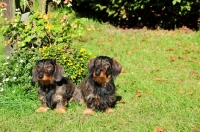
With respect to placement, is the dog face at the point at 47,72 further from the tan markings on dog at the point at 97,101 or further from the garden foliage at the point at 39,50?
the garden foliage at the point at 39,50

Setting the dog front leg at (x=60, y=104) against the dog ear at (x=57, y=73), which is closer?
the dog ear at (x=57, y=73)

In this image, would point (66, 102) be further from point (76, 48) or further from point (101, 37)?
point (101, 37)

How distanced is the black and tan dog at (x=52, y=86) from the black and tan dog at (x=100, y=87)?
370mm

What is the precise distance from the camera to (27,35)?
734 cm

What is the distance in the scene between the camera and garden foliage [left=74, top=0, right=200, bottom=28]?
12316 mm

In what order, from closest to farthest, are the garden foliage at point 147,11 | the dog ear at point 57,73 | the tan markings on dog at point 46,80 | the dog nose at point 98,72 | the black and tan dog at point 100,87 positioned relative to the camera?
the dog nose at point 98,72 → the tan markings on dog at point 46,80 → the black and tan dog at point 100,87 → the dog ear at point 57,73 → the garden foliage at point 147,11

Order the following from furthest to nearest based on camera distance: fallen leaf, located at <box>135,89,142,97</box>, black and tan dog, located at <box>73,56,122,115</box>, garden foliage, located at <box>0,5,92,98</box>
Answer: fallen leaf, located at <box>135,89,142,97</box>, garden foliage, located at <box>0,5,92,98</box>, black and tan dog, located at <box>73,56,122,115</box>

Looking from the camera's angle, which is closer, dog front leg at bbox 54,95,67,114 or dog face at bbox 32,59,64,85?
dog face at bbox 32,59,64,85

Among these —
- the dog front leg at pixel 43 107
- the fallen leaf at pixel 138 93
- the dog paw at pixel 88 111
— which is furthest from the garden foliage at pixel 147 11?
the dog front leg at pixel 43 107

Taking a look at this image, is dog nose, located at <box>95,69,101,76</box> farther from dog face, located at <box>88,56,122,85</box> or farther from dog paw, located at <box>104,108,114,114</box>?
dog paw, located at <box>104,108,114,114</box>

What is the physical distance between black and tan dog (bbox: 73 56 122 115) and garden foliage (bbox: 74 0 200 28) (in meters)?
6.33

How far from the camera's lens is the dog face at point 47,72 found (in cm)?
584

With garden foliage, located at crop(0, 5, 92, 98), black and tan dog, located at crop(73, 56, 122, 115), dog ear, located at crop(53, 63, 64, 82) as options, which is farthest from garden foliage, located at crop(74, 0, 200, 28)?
→ dog ear, located at crop(53, 63, 64, 82)

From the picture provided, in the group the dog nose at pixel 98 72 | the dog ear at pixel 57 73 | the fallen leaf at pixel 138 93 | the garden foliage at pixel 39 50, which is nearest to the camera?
the dog nose at pixel 98 72
